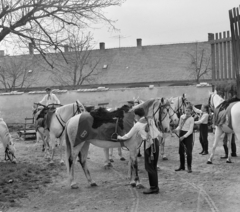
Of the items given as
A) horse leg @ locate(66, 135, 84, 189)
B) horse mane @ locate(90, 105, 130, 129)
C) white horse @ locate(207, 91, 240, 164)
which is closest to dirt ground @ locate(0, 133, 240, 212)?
horse leg @ locate(66, 135, 84, 189)

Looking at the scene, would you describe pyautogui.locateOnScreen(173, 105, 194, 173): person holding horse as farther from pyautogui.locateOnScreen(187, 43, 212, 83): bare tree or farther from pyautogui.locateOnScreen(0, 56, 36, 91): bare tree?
pyautogui.locateOnScreen(0, 56, 36, 91): bare tree

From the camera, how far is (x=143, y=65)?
131 feet

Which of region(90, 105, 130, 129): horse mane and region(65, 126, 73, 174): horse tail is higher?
region(90, 105, 130, 129): horse mane

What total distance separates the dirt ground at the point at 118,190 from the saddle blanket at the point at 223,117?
120cm

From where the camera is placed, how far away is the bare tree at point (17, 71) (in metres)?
35.8

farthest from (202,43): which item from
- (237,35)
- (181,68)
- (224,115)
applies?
(224,115)

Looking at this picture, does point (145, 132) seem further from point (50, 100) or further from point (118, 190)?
point (50, 100)

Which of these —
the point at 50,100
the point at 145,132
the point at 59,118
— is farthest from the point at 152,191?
the point at 50,100

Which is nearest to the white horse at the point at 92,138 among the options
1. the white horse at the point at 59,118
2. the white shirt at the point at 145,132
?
the white shirt at the point at 145,132

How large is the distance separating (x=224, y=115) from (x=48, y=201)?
5688 millimetres

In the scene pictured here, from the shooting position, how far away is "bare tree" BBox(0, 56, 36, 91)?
3585cm

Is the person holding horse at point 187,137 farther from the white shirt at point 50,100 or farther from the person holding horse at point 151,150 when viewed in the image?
the white shirt at point 50,100

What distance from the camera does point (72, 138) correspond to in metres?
8.88

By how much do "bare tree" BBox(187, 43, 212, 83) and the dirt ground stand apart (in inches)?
979
